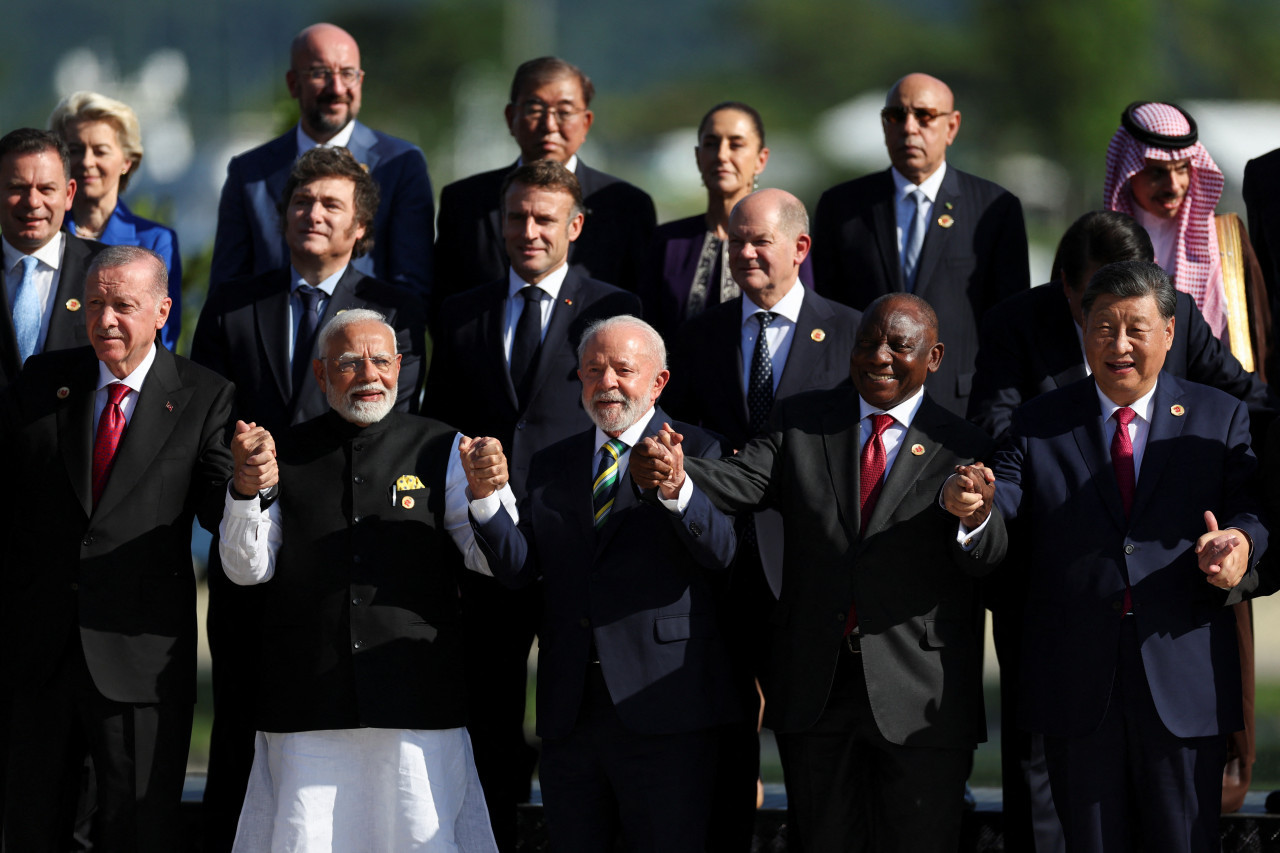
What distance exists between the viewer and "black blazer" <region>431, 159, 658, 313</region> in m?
5.64

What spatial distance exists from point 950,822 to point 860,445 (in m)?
1.00

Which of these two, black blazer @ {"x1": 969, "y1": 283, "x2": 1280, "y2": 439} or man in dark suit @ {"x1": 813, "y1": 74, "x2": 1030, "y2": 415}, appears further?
man in dark suit @ {"x1": 813, "y1": 74, "x2": 1030, "y2": 415}

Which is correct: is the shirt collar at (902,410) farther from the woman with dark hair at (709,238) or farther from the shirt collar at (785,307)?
the woman with dark hair at (709,238)

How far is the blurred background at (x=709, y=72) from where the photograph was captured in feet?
46.1

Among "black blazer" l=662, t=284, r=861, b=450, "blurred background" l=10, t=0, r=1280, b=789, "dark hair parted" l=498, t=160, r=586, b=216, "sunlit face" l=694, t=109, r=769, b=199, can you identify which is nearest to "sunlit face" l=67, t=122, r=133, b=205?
"dark hair parted" l=498, t=160, r=586, b=216

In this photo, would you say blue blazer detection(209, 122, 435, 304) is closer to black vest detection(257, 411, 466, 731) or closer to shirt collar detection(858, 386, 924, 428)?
black vest detection(257, 411, 466, 731)

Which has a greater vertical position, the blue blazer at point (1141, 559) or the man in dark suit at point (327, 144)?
the man in dark suit at point (327, 144)

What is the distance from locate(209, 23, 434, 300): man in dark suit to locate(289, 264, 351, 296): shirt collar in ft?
1.43

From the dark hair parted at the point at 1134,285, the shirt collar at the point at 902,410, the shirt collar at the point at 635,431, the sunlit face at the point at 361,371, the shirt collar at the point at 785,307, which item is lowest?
the shirt collar at the point at 635,431

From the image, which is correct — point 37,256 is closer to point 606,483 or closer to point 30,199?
point 30,199

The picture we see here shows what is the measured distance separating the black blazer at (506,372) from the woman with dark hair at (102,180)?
113cm

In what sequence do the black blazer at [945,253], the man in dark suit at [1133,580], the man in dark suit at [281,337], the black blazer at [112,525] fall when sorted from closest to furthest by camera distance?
1. the man in dark suit at [1133,580]
2. the black blazer at [112,525]
3. the man in dark suit at [281,337]
4. the black blazer at [945,253]

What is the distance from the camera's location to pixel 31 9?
47.5 feet

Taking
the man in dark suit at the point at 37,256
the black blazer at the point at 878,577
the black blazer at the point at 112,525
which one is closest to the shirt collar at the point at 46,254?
the man in dark suit at the point at 37,256
